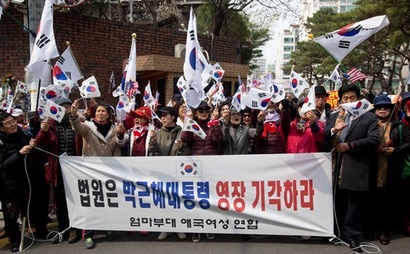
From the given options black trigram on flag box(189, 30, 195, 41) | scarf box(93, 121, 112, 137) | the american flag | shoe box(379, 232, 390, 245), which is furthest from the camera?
the american flag

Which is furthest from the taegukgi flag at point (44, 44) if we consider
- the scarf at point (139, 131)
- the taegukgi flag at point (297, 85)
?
the taegukgi flag at point (297, 85)

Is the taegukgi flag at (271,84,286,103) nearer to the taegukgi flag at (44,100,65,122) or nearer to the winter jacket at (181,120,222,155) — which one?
the winter jacket at (181,120,222,155)

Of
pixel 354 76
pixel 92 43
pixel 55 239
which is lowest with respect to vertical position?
pixel 55 239

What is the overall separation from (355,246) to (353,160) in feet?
3.17

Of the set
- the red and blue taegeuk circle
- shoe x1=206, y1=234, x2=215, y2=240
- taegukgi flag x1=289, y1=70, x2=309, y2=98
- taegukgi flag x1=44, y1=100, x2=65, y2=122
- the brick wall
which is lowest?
shoe x1=206, y1=234, x2=215, y2=240

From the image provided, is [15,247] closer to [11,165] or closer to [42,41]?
[11,165]

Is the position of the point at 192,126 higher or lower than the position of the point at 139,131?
higher

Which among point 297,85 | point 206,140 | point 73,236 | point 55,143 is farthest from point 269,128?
point 73,236

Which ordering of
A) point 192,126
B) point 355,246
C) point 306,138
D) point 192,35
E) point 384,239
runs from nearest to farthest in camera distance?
point 355,246
point 192,126
point 384,239
point 306,138
point 192,35

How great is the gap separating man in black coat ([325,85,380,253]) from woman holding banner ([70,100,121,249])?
273cm

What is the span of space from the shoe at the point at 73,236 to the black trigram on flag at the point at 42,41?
236 centimetres

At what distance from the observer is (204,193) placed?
15.0ft

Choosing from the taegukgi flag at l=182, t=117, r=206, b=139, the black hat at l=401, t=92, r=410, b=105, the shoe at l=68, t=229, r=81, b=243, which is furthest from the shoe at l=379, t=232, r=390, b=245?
the shoe at l=68, t=229, r=81, b=243

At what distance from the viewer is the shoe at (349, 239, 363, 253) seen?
4.22m
